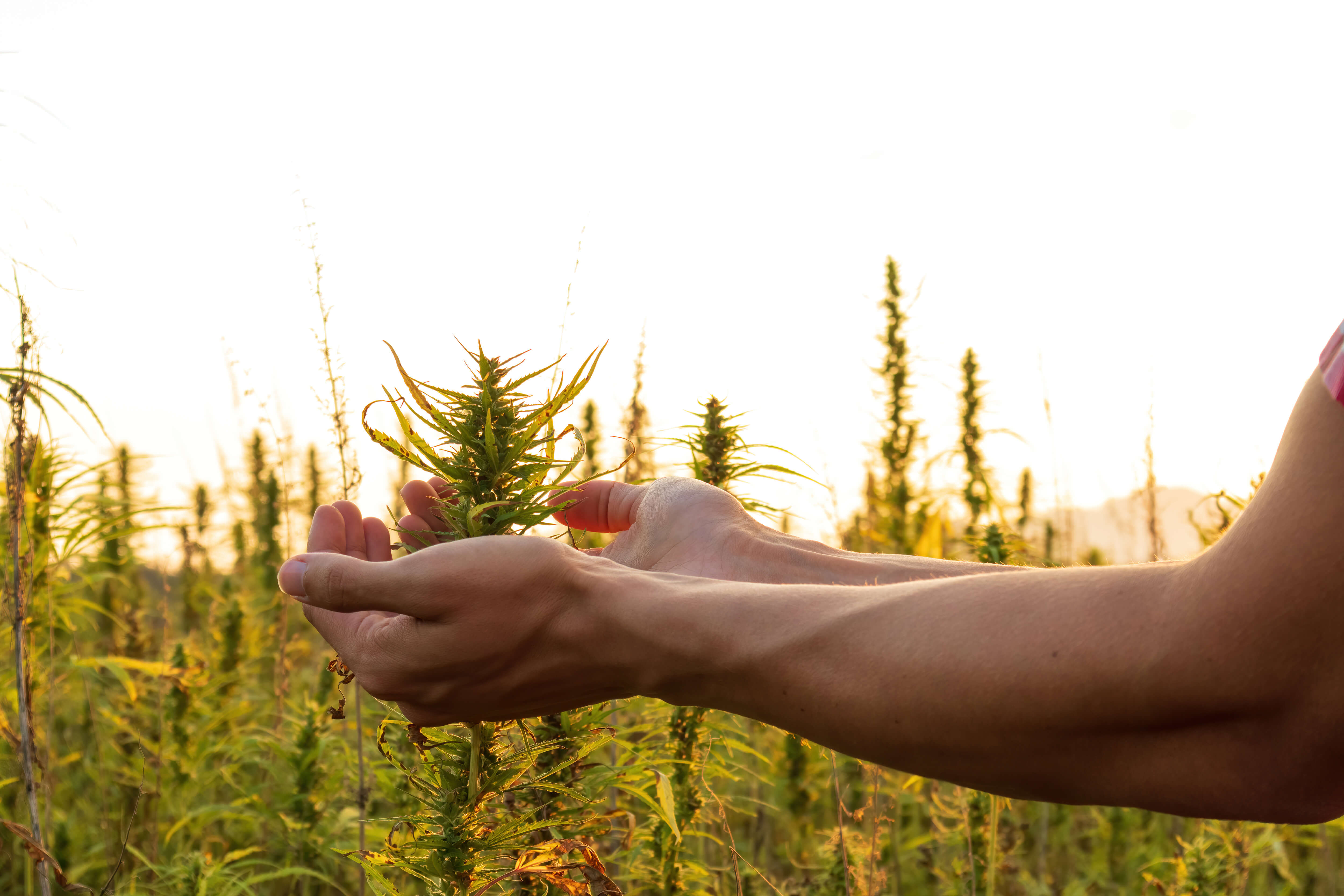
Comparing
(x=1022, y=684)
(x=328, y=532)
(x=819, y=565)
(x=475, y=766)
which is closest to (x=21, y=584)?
(x=328, y=532)

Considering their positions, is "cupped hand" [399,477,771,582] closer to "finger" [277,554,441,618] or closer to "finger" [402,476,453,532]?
"finger" [402,476,453,532]

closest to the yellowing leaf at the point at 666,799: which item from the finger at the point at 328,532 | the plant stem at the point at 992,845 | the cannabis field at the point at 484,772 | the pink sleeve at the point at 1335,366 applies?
the cannabis field at the point at 484,772

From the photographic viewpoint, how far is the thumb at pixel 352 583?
56.6 inches

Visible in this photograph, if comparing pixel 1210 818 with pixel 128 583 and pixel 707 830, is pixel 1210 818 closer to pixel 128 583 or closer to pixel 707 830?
pixel 707 830

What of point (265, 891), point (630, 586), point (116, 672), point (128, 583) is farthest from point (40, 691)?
point (128, 583)

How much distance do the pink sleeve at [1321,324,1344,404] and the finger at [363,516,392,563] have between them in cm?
175

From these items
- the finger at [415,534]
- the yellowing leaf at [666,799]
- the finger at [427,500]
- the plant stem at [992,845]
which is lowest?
the plant stem at [992,845]

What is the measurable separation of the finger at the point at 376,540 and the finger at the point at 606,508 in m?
0.47

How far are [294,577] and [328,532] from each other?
348 millimetres

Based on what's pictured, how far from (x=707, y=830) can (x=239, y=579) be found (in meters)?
5.94

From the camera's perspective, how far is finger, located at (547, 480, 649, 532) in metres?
2.32

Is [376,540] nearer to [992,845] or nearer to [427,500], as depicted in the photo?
[427,500]

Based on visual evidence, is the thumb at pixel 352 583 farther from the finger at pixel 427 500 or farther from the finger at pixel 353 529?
the finger at pixel 353 529

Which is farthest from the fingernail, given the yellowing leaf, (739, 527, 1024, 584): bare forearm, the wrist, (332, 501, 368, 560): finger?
(739, 527, 1024, 584): bare forearm
